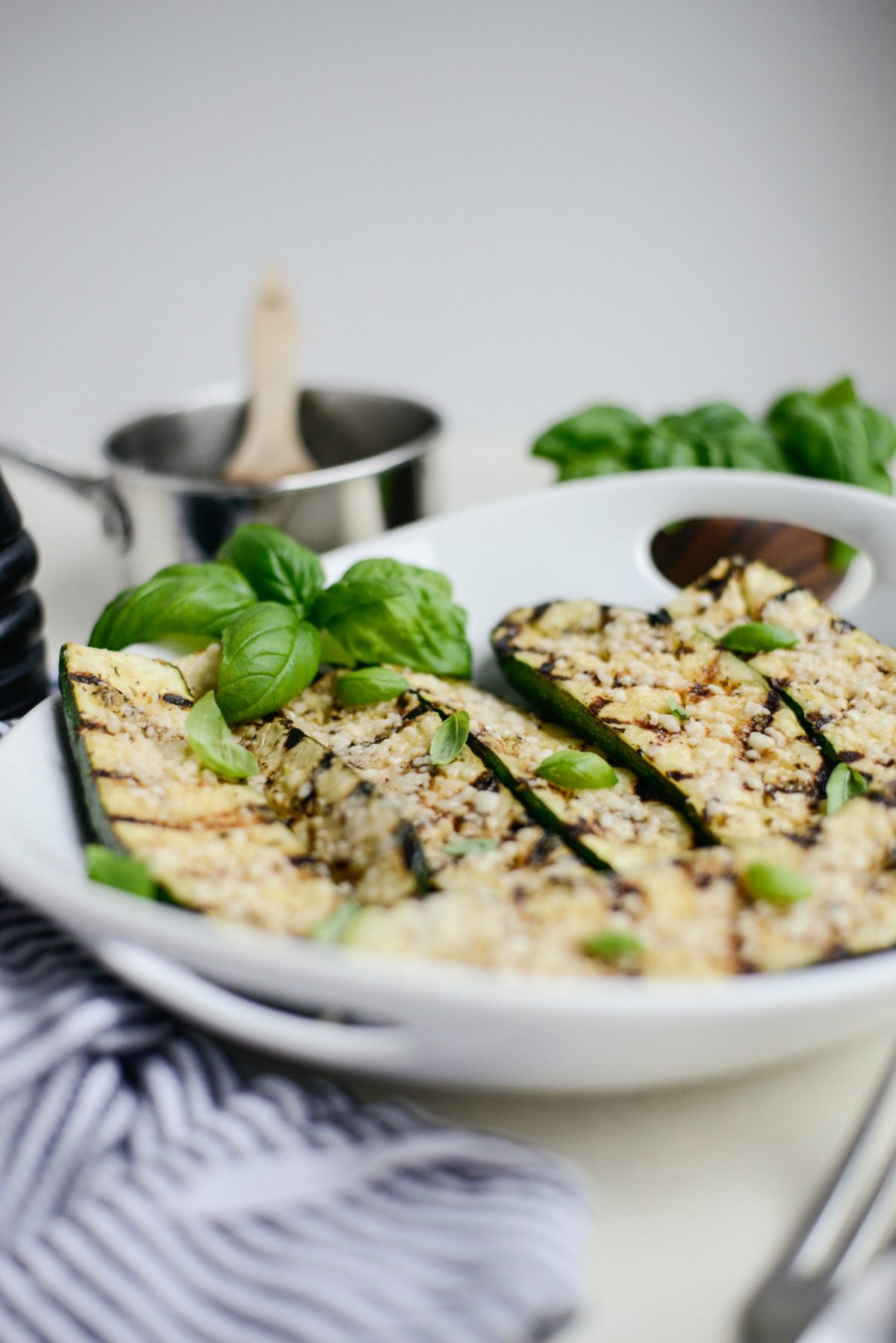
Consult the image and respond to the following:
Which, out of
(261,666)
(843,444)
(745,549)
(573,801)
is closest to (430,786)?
(573,801)

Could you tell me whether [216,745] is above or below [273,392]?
below

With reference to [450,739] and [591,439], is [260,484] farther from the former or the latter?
[450,739]

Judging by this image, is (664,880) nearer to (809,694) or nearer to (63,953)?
(809,694)

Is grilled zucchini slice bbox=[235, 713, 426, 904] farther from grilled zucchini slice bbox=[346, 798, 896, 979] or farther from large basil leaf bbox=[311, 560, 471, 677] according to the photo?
large basil leaf bbox=[311, 560, 471, 677]

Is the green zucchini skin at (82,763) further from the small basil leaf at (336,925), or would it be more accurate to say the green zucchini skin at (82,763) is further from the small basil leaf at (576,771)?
the small basil leaf at (576,771)

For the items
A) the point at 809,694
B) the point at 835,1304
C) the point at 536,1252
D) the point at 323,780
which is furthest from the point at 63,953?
the point at 809,694

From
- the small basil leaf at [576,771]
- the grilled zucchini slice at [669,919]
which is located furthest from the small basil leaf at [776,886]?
the small basil leaf at [576,771]
